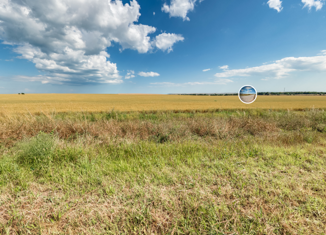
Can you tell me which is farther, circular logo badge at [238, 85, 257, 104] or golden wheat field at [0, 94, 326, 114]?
golden wheat field at [0, 94, 326, 114]

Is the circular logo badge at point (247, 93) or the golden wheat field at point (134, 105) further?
the golden wheat field at point (134, 105)

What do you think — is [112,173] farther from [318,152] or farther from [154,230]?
[318,152]

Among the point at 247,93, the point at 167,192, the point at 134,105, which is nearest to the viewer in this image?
the point at 167,192

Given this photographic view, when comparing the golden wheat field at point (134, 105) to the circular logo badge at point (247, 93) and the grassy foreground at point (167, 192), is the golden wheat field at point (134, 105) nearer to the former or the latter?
the circular logo badge at point (247, 93)

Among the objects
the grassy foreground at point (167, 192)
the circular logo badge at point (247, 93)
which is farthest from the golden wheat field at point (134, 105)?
the grassy foreground at point (167, 192)

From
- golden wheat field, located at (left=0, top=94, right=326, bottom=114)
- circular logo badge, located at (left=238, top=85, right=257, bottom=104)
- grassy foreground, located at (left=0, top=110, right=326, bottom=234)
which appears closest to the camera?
grassy foreground, located at (left=0, top=110, right=326, bottom=234)

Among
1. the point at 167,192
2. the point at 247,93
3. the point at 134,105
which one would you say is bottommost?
the point at 167,192

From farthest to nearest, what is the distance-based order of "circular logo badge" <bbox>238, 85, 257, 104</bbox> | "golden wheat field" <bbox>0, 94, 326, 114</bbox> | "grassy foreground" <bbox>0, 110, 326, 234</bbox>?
"golden wheat field" <bbox>0, 94, 326, 114</bbox>
"circular logo badge" <bbox>238, 85, 257, 104</bbox>
"grassy foreground" <bbox>0, 110, 326, 234</bbox>

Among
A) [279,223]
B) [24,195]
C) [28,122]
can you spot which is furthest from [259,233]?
[28,122]

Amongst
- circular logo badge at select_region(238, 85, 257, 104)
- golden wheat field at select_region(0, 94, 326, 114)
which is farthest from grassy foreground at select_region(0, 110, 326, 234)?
golden wheat field at select_region(0, 94, 326, 114)

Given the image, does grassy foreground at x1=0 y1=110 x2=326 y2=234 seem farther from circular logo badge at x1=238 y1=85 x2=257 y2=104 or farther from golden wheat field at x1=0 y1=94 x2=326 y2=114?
golden wheat field at x1=0 y1=94 x2=326 y2=114

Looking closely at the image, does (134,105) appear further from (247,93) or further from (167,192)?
(167,192)

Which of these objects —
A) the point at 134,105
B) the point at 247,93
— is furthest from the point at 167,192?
the point at 134,105

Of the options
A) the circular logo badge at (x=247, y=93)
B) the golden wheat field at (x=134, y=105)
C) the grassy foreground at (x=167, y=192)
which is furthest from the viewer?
the golden wheat field at (x=134, y=105)
